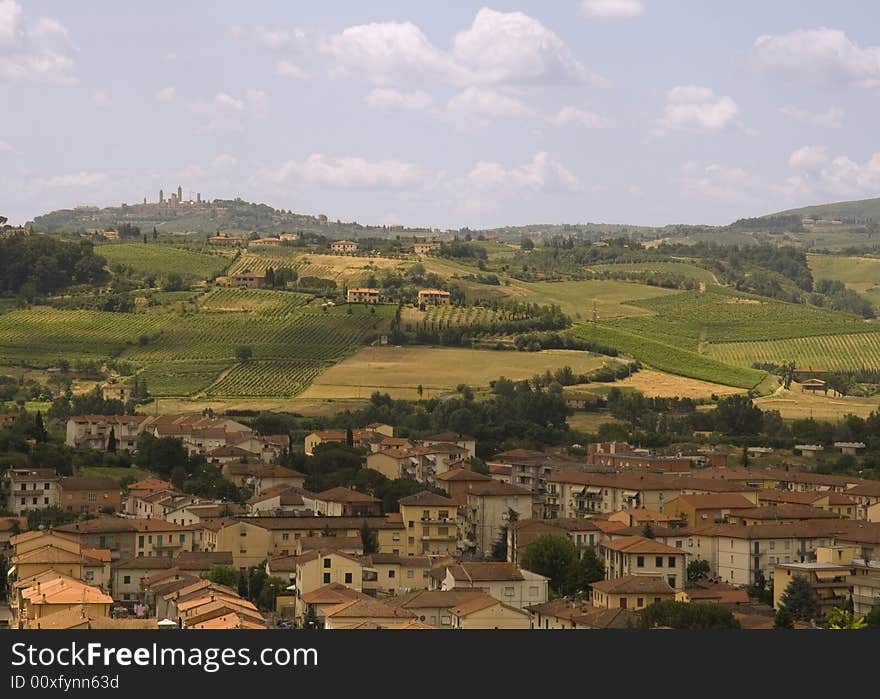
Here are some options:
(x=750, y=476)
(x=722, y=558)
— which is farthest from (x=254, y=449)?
(x=722, y=558)

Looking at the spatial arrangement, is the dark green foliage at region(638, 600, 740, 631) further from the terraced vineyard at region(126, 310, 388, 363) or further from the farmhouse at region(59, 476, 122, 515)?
the terraced vineyard at region(126, 310, 388, 363)

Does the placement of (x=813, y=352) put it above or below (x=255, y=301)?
Answer: below

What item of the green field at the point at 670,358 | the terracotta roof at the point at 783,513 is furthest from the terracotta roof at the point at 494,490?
the green field at the point at 670,358

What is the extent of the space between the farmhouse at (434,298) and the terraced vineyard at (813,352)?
16360 millimetres

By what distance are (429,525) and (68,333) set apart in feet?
184

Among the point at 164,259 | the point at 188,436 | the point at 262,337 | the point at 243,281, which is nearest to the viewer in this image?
the point at 188,436

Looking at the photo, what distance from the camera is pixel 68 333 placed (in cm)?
11362

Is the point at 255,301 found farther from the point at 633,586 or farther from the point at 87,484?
the point at 633,586

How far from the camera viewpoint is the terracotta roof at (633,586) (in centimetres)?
4844

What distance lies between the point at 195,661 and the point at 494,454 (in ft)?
182

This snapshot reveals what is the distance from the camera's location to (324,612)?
4622 cm

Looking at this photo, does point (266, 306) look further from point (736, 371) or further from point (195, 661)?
point (195, 661)

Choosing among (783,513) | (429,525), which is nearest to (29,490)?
(429,525)

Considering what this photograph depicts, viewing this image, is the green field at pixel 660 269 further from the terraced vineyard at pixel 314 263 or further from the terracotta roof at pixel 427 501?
the terracotta roof at pixel 427 501
